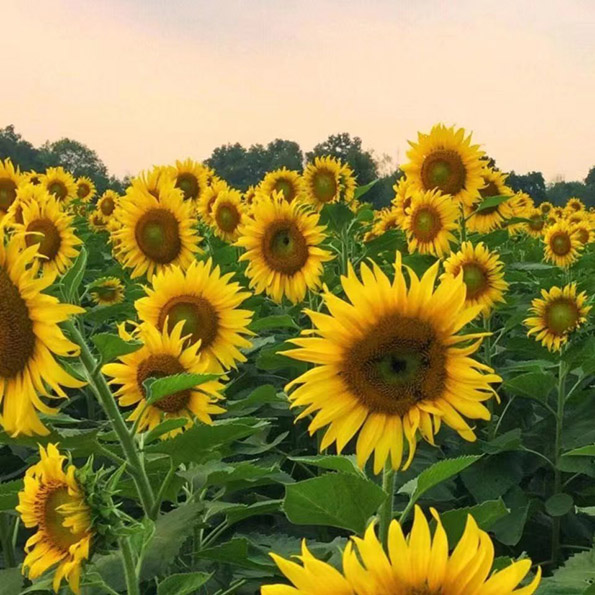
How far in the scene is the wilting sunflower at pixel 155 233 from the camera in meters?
5.08

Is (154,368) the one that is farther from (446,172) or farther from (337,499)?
(446,172)

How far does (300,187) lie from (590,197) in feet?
149

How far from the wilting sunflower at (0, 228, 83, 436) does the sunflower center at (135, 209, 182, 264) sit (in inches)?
122

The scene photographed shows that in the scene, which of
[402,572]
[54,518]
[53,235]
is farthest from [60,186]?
[402,572]

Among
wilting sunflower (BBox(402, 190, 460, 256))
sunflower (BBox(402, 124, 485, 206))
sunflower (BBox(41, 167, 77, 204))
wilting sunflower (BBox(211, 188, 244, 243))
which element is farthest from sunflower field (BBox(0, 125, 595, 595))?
sunflower (BBox(41, 167, 77, 204))

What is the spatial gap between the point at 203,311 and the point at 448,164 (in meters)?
3.00

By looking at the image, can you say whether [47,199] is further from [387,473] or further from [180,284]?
[387,473]

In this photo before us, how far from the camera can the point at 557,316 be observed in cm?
428

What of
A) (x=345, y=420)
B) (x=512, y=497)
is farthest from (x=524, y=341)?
(x=345, y=420)

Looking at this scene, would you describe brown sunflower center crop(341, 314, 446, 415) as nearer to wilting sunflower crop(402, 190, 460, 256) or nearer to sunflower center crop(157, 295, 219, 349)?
sunflower center crop(157, 295, 219, 349)

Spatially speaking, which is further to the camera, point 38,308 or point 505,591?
point 38,308

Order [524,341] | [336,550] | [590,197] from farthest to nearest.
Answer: [590,197] < [524,341] < [336,550]

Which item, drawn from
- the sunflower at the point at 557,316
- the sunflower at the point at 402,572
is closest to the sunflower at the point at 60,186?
the sunflower at the point at 557,316

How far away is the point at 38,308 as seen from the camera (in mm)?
1896
